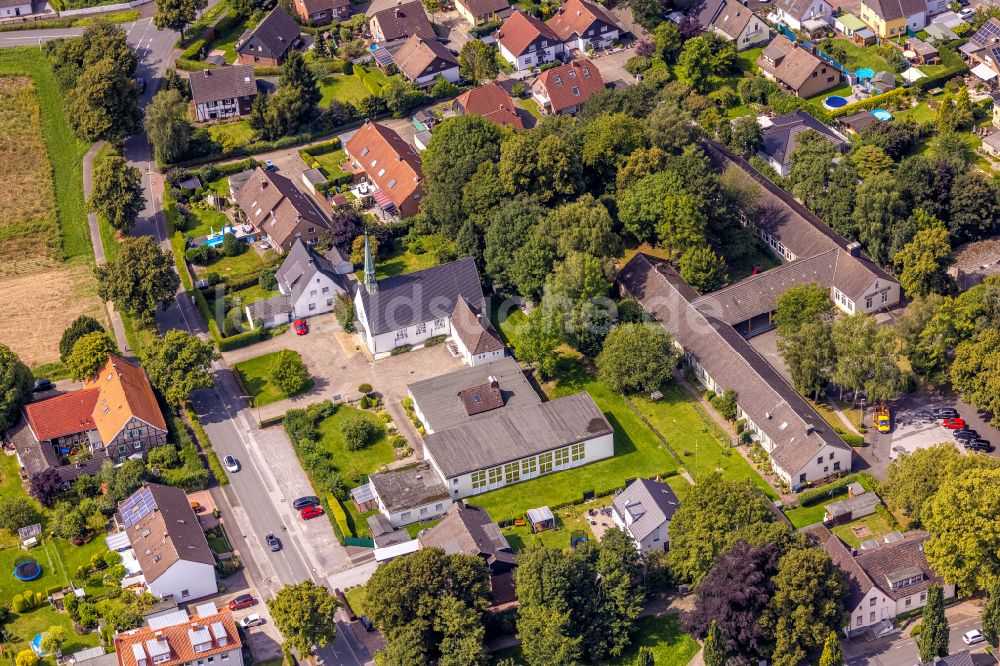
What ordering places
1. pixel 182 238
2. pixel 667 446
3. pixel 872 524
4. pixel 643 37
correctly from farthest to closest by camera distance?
1. pixel 643 37
2. pixel 182 238
3. pixel 667 446
4. pixel 872 524

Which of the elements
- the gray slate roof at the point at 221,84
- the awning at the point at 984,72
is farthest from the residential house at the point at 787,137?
the gray slate roof at the point at 221,84

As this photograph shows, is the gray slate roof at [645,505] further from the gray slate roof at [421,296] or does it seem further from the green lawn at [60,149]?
the green lawn at [60,149]

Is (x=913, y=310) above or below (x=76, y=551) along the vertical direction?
above

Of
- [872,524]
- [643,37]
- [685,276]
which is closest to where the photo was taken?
[872,524]

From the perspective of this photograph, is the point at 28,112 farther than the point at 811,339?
Yes

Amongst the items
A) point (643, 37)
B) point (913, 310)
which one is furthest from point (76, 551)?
point (643, 37)

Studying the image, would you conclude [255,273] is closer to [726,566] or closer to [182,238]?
[182,238]

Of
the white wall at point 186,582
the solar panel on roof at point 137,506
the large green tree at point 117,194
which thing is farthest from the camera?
the large green tree at point 117,194

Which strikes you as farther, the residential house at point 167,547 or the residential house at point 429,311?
the residential house at point 429,311

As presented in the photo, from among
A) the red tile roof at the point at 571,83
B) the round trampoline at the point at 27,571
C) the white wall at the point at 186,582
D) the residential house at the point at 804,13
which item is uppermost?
the residential house at the point at 804,13
